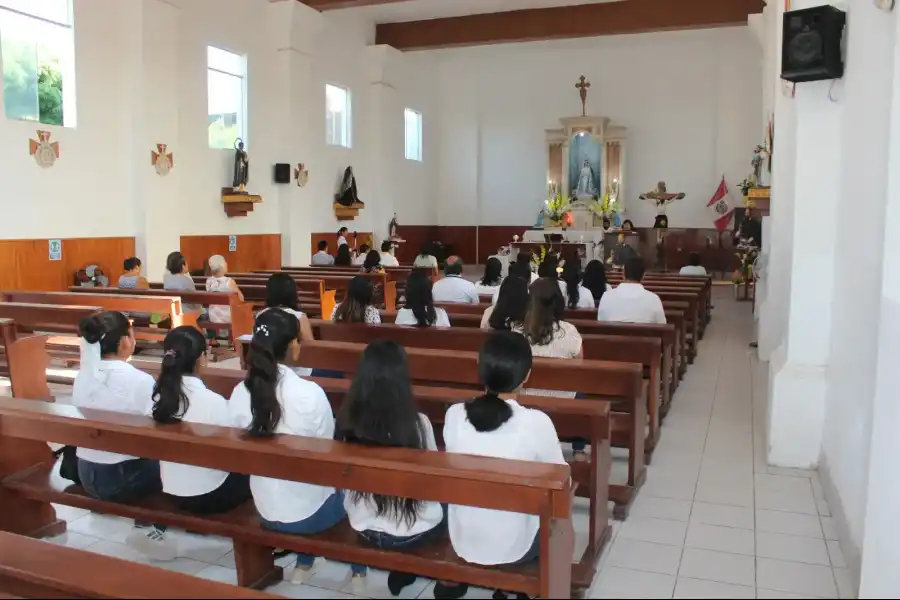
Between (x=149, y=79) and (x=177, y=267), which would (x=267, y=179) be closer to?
(x=149, y=79)

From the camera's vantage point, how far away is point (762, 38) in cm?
1308

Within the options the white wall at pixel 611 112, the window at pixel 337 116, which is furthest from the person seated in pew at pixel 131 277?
the white wall at pixel 611 112

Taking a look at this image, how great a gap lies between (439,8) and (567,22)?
2522 mm

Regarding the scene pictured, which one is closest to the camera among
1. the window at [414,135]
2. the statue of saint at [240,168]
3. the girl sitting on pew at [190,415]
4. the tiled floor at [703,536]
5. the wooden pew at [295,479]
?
the tiled floor at [703,536]

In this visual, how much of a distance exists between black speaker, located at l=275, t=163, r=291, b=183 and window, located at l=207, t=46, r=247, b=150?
0.85m

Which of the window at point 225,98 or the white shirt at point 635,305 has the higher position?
the window at point 225,98

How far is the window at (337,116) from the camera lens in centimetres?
1477

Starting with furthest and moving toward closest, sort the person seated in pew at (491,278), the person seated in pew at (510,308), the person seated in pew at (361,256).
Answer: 1. the person seated in pew at (361,256)
2. the person seated in pew at (491,278)
3. the person seated in pew at (510,308)

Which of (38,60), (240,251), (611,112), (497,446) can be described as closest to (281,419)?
(497,446)

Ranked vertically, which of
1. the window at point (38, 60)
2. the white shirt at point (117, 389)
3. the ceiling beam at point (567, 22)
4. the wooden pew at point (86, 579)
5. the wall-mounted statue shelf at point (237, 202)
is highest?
the ceiling beam at point (567, 22)

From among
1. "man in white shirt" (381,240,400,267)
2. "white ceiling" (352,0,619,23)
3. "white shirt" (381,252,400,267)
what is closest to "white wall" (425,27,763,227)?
"white ceiling" (352,0,619,23)

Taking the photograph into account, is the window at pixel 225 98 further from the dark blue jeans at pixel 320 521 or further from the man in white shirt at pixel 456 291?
the dark blue jeans at pixel 320 521

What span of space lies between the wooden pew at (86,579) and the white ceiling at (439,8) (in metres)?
13.5

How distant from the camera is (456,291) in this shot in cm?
708
